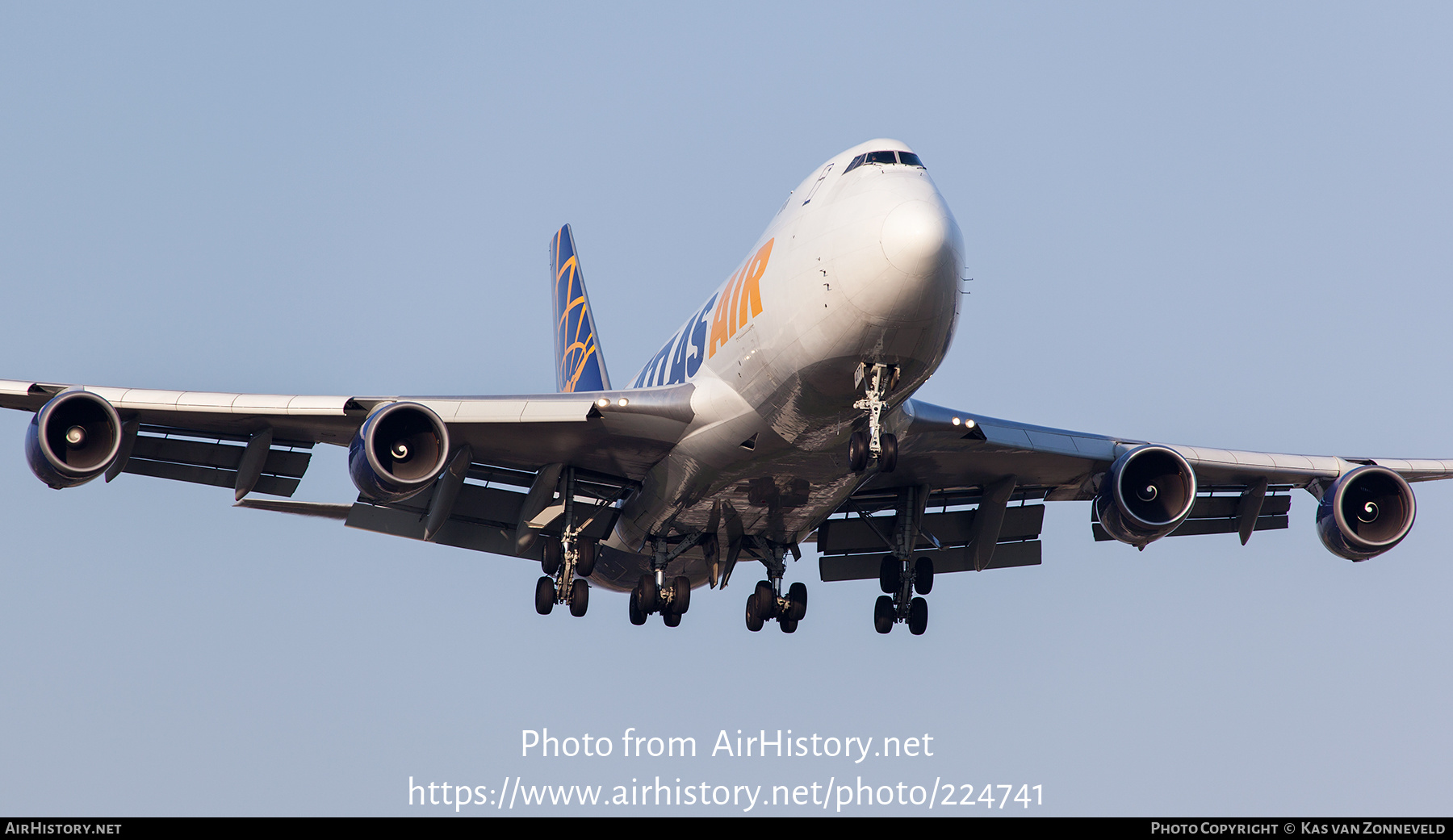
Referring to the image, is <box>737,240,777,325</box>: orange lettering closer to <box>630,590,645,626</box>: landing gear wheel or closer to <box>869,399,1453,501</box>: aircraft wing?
<box>869,399,1453,501</box>: aircraft wing

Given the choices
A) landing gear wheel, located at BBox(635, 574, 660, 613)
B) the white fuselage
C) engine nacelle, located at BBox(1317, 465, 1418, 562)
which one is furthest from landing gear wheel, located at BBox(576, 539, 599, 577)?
engine nacelle, located at BBox(1317, 465, 1418, 562)

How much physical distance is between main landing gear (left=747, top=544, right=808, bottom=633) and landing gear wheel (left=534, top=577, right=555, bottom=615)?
13.3 feet

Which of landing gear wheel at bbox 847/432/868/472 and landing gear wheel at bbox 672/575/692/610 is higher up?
landing gear wheel at bbox 847/432/868/472

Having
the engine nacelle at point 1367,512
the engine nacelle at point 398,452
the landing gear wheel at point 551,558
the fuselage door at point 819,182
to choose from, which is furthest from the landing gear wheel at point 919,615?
the engine nacelle at point 398,452

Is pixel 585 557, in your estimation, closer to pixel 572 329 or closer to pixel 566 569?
pixel 566 569

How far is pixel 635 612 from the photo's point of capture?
26.7 meters

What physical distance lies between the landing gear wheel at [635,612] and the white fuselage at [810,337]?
7.42ft

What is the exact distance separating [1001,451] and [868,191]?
23.7 ft

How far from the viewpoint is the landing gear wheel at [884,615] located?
2734 cm

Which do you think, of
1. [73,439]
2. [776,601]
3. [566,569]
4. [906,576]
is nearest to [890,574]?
[906,576]

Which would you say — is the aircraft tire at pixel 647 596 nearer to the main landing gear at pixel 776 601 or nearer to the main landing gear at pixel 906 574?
the main landing gear at pixel 776 601

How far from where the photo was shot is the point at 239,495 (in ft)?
78.1

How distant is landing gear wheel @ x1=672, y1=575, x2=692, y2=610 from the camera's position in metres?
26.5

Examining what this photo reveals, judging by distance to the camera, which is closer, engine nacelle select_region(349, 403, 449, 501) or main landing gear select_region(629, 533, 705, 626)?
engine nacelle select_region(349, 403, 449, 501)
